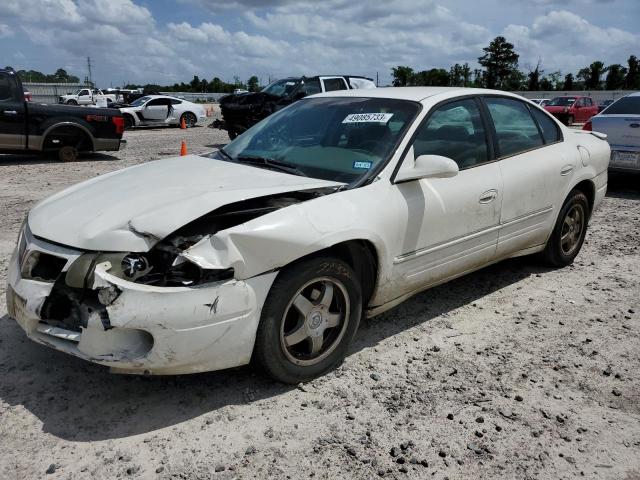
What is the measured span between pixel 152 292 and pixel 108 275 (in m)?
0.23

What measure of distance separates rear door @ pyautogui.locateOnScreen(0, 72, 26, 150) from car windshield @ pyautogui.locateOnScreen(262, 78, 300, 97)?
6.04 m

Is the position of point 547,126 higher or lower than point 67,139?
higher

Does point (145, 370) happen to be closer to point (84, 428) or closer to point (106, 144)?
point (84, 428)

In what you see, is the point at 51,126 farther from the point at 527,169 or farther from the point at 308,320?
the point at 308,320

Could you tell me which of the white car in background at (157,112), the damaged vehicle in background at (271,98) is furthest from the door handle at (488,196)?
the white car in background at (157,112)

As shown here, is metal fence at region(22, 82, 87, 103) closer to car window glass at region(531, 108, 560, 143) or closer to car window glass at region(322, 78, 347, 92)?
car window glass at region(322, 78, 347, 92)

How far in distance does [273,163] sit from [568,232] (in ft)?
9.68

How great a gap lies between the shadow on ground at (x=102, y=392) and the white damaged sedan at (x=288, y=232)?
0.30m

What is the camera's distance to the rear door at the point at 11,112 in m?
10.5

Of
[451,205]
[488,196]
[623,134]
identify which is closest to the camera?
[451,205]

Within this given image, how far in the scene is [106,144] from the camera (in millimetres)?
11922

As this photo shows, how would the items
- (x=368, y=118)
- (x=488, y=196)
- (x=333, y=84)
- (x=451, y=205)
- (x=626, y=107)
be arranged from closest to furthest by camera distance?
1. (x=451, y=205)
2. (x=368, y=118)
3. (x=488, y=196)
4. (x=626, y=107)
5. (x=333, y=84)

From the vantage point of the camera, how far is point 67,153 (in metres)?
11.7

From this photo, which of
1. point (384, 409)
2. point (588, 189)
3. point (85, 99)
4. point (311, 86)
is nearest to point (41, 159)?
point (311, 86)
